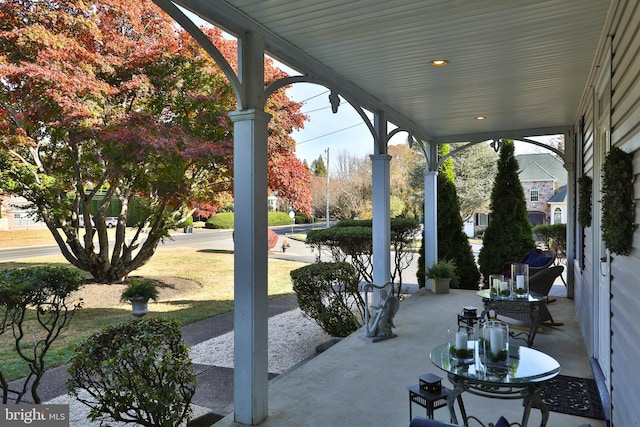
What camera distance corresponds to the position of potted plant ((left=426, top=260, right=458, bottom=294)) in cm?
791

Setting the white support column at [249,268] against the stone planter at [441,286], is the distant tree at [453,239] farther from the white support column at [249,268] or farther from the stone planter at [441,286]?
the white support column at [249,268]

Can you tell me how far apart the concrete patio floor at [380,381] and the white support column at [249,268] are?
0.20m

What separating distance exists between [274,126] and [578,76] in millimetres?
5748

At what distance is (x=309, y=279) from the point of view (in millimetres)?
5191

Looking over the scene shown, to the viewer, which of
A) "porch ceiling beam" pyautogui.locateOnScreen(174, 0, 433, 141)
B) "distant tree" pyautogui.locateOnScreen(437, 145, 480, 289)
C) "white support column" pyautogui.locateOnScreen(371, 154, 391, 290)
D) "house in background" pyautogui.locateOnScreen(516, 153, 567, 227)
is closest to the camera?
"porch ceiling beam" pyautogui.locateOnScreen(174, 0, 433, 141)

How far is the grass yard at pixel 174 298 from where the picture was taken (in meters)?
5.81

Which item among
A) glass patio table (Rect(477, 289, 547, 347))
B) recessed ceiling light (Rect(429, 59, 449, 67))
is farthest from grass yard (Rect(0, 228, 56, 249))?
glass patio table (Rect(477, 289, 547, 347))

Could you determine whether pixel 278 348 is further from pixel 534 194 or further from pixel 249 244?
pixel 534 194

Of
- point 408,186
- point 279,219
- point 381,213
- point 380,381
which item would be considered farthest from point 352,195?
point 380,381

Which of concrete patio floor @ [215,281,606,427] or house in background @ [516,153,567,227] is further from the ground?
house in background @ [516,153,567,227]

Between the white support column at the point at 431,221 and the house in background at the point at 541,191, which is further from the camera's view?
the house in background at the point at 541,191

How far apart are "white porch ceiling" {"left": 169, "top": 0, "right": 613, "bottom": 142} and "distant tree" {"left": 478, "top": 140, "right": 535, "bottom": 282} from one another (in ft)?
10.3

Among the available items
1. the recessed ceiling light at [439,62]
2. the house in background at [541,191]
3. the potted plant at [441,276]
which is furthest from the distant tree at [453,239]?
the house in background at [541,191]
